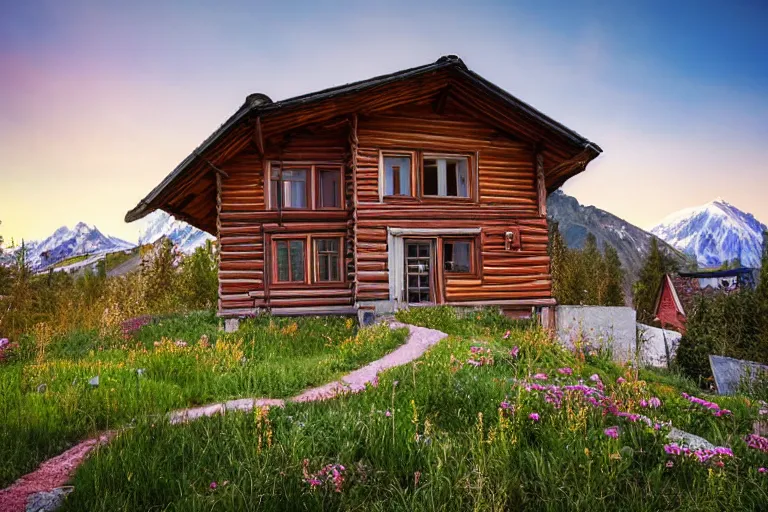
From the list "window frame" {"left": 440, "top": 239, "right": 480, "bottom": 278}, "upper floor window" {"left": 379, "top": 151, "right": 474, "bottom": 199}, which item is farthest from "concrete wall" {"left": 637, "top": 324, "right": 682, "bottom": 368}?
"upper floor window" {"left": 379, "top": 151, "right": 474, "bottom": 199}

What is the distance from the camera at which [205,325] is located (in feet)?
49.0

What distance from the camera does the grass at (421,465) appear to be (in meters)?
3.61

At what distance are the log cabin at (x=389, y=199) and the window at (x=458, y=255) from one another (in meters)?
0.03

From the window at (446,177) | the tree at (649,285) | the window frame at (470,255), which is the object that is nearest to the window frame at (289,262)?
the window frame at (470,255)

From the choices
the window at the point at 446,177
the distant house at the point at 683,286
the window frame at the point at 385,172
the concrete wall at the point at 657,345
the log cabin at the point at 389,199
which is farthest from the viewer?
the distant house at the point at 683,286

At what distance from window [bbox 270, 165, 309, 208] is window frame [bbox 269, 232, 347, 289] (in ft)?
3.60

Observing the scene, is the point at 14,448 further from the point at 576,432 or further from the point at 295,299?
the point at 295,299

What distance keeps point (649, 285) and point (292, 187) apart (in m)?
43.8

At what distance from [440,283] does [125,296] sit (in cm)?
1529

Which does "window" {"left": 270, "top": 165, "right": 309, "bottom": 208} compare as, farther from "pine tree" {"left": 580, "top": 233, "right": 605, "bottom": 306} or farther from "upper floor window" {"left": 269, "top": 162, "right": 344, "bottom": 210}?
"pine tree" {"left": 580, "top": 233, "right": 605, "bottom": 306}

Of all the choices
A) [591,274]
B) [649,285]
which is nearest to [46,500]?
[591,274]

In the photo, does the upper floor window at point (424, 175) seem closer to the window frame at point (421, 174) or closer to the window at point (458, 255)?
the window frame at point (421, 174)

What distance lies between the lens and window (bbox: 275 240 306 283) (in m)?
16.4

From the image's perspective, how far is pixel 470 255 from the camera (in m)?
16.4
